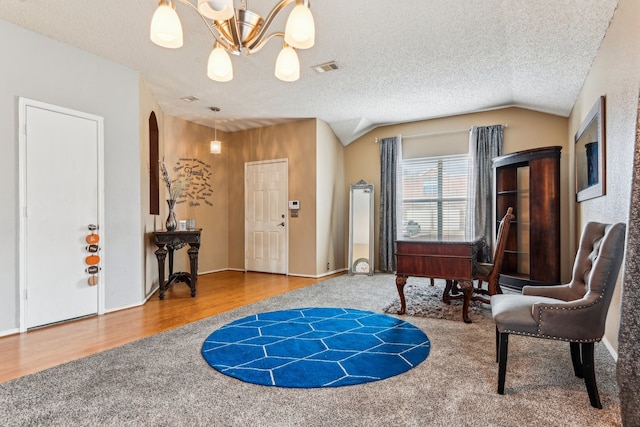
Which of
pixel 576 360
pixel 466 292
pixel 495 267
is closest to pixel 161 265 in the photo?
pixel 466 292

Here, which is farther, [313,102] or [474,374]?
[313,102]

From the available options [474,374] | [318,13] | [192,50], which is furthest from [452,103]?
[474,374]

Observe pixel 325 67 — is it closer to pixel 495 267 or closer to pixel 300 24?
pixel 300 24

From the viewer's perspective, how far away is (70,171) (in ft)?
11.4

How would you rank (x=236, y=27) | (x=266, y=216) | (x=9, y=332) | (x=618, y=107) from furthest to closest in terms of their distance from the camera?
(x=266, y=216) → (x=9, y=332) → (x=618, y=107) → (x=236, y=27)

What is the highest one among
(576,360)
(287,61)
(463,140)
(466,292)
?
(463,140)

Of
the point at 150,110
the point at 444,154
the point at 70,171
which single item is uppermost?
the point at 150,110

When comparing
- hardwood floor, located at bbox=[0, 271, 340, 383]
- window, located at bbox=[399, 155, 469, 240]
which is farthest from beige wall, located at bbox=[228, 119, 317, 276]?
window, located at bbox=[399, 155, 469, 240]

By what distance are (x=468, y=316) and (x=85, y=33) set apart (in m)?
4.35

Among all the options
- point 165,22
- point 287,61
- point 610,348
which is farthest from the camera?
point 610,348

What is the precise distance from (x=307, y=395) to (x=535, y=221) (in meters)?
3.94

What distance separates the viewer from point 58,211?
340 centimetres

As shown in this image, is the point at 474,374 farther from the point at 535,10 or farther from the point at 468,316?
the point at 535,10

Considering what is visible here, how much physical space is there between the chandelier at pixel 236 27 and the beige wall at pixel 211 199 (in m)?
3.72
